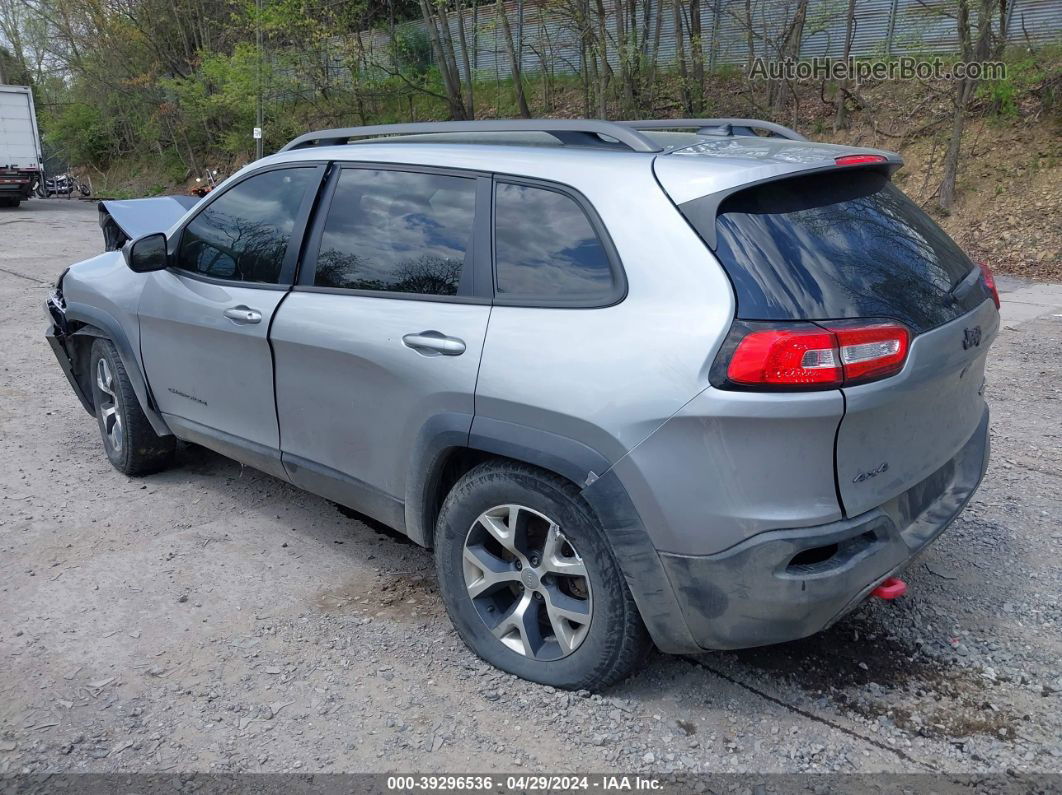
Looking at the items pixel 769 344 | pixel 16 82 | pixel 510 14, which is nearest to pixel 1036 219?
pixel 769 344

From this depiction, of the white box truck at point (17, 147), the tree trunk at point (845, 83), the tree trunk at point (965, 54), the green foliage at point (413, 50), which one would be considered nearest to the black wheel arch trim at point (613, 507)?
the tree trunk at point (965, 54)

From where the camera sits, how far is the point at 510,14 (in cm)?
2352

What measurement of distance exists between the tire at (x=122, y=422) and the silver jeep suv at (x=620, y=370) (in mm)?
1322

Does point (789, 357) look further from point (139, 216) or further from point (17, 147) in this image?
point (17, 147)

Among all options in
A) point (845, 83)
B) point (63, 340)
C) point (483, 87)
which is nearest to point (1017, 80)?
point (845, 83)

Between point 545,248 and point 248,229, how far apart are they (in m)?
1.69

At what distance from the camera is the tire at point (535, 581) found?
9.09ft

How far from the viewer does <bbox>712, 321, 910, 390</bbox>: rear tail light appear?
2424 mm

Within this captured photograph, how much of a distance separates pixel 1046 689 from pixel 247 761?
2.57 meters

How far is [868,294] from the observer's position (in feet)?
8.55

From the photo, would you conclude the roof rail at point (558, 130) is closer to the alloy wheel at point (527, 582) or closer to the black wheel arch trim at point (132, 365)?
the alloy wheel at point (527, 582)

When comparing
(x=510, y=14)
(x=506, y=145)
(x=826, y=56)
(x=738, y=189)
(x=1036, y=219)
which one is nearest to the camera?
(x=738, y=189)

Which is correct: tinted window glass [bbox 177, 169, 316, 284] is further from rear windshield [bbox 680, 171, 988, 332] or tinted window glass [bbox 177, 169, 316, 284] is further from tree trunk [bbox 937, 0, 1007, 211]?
tree trunk [bbox 937, 0, 1007, 211]

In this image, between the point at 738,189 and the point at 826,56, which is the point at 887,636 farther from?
the point at 826,56
